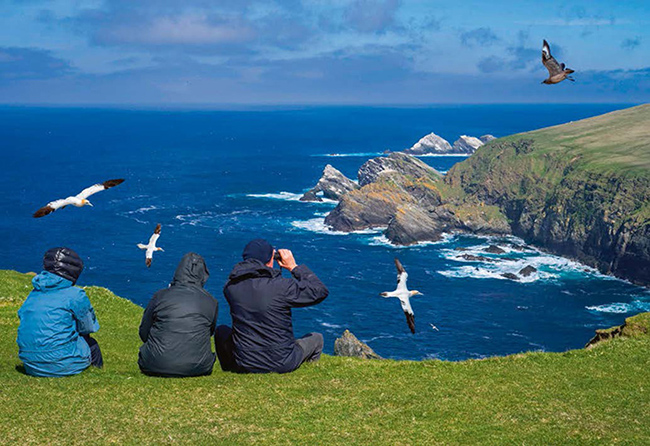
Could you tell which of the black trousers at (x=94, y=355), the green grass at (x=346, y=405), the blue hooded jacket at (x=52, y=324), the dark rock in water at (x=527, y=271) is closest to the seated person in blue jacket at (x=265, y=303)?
the green grass at (x=346, y=405)

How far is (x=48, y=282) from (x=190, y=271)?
3072mm

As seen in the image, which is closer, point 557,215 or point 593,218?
point 593,218

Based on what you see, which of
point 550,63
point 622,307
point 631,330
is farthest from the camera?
point 622,307

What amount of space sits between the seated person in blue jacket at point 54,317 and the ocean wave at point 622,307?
112999 mm

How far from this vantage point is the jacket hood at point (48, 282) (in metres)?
14.6

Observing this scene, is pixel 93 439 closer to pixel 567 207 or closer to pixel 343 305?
pixel 343 305

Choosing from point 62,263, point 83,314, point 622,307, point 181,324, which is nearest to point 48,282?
point 62,263

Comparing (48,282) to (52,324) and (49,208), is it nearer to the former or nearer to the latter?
(52,324)

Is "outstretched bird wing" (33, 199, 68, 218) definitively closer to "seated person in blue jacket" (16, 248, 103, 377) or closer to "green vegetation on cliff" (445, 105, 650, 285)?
"seated person in blue jacket" (16, 248, 103, 377)

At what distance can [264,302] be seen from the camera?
15.0 metres

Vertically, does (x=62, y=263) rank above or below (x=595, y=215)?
above

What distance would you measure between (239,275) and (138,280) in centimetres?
10541

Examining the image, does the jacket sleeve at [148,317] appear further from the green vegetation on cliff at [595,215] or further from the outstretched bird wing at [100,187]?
the green vegetation on cliff at [595,215]

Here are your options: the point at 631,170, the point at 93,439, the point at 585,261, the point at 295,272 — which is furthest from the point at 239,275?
the point at 631,170
